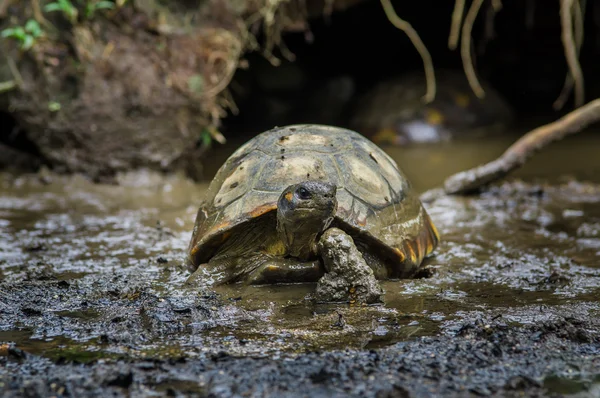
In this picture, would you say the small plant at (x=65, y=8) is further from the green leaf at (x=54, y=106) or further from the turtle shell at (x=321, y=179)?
the turtle shell at (x=321, y=179)

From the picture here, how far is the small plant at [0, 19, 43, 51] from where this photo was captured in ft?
21.0

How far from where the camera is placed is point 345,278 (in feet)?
10.9

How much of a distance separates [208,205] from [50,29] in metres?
3.83

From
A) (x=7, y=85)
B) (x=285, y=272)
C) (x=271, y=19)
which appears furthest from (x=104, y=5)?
(x=285, y=272)

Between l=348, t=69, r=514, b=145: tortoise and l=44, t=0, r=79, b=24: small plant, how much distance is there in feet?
16.5

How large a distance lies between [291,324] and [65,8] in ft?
15.8

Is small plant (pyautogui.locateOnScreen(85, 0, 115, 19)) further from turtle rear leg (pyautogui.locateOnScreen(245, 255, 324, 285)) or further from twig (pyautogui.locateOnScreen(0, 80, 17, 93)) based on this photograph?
turtle rear leg (pyautogui.locateOnScreen(245, 255, 324, 285))

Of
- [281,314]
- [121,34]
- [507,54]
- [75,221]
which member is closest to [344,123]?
[507,54]

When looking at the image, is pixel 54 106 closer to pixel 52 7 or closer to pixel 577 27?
pixel 52 7

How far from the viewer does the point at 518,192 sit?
250 inches

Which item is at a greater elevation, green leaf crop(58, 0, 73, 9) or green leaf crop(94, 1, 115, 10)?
green leaf crop(94, 1, 115, 10)

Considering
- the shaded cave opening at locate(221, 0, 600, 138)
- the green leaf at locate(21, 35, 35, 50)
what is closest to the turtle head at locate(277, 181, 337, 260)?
the green leaf at locate(21, 35, 35, 50)

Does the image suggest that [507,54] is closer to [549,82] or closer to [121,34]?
[549,82]

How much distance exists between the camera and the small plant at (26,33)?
6414mm
